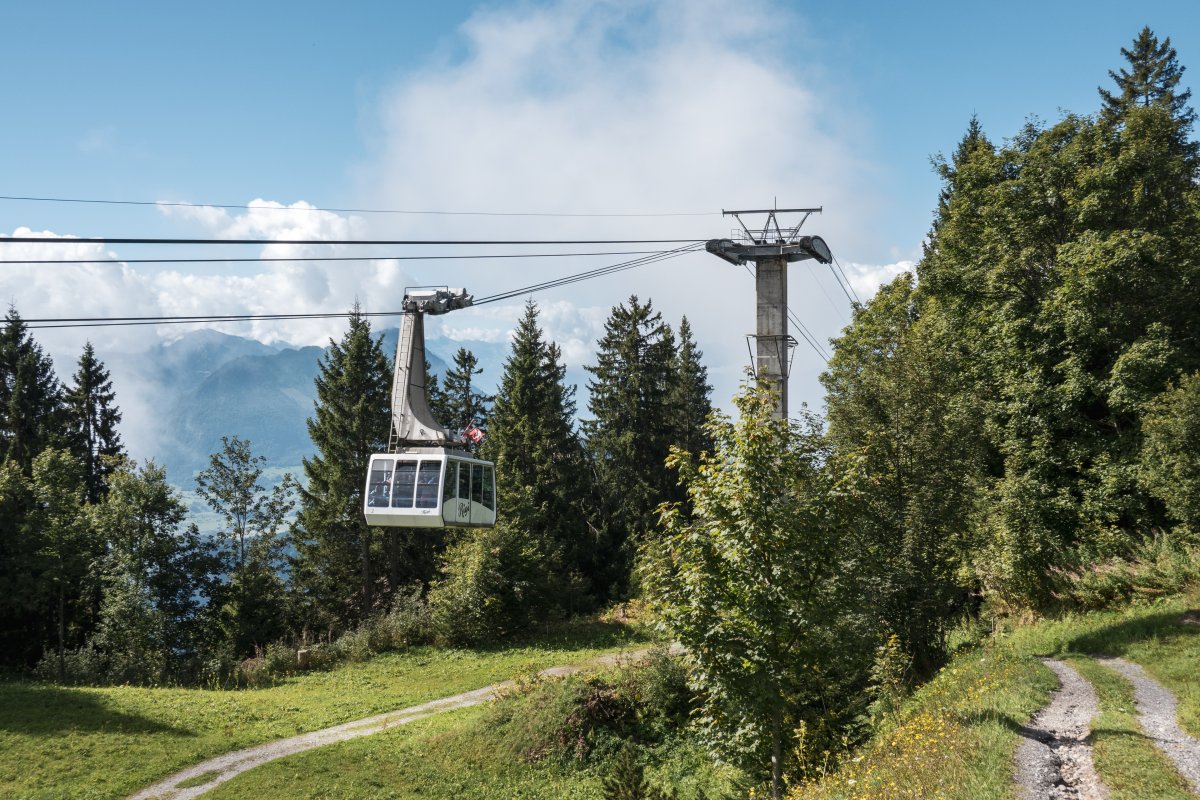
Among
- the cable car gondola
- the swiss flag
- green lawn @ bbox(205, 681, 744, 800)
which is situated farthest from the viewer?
the swiss flag

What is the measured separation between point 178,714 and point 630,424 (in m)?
35.1

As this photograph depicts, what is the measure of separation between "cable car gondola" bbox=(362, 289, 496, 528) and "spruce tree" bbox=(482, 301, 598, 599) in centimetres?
2342

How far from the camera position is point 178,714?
23359mm

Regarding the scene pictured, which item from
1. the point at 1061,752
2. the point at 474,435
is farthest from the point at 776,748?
the point at 474,435

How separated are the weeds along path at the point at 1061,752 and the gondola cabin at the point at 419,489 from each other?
50.2 ft

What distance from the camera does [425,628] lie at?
3722 cm

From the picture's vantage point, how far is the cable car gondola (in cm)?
2147

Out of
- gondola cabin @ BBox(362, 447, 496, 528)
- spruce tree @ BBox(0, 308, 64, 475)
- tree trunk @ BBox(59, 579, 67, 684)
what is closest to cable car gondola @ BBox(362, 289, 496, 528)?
gondola cabin @ BBox(362, 447, 496, 528)

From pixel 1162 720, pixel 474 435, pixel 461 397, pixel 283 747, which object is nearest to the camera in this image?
pixel 1162 720

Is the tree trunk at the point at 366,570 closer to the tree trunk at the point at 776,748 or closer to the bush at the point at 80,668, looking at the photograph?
the bush at the point at 80,668

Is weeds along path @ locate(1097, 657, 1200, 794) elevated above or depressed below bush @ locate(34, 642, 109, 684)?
above

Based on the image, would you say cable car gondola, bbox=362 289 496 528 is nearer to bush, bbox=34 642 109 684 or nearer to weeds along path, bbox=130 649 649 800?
weeds along path, bbox=130 649 649 800

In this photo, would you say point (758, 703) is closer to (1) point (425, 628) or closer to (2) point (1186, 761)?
(2) point (1186, 761)

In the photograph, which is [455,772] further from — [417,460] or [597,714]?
[417,460]
